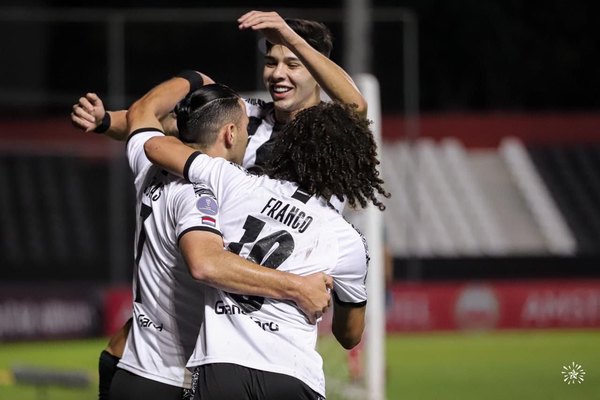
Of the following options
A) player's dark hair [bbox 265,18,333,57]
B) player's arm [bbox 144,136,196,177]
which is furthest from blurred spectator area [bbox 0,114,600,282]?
player's arm [bbox 144,136,196,177]

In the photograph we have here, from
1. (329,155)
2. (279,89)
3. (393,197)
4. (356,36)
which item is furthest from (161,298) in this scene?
(393,197)

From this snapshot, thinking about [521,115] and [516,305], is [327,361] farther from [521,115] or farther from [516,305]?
[521,115]

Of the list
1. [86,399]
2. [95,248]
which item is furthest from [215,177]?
[95,248]

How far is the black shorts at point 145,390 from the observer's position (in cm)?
520

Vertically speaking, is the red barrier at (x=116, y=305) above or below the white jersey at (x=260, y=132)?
below

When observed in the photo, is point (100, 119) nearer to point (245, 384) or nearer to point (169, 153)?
point (169, 153)

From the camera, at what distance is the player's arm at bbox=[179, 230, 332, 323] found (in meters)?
4.66

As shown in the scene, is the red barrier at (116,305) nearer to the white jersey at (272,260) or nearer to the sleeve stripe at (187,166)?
the sleeve stripe at (187,166)

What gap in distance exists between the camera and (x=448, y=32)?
90.3ft

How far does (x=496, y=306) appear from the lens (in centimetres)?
2070

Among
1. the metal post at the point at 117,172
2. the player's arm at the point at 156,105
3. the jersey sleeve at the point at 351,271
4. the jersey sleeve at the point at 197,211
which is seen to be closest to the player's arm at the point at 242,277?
the jersey sleeve at the point at 197,211

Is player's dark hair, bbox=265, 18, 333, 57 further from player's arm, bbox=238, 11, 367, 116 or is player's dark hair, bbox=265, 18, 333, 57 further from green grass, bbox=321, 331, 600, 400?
green grass, bbox=321, 331, 600, 400

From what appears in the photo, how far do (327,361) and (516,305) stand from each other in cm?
808

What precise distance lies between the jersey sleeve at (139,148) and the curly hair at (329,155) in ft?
2.32
